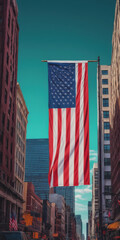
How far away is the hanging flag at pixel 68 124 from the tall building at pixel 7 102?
131 feet

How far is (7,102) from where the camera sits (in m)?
64.8

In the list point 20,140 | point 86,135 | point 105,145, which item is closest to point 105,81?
point 105,145

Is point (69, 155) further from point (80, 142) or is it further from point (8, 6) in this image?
point (8, 6)

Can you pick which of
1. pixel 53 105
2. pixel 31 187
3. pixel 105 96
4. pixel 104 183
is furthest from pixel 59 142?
pixel 105 96

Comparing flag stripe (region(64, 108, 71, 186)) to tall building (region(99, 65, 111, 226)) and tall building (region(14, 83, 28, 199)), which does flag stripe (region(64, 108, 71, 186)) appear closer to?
tall building (region(14, 83, 28, 199))

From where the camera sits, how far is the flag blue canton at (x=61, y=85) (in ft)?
62.0

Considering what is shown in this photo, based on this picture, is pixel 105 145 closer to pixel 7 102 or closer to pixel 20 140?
pixel 20 140

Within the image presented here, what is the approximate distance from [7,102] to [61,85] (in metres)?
46.8

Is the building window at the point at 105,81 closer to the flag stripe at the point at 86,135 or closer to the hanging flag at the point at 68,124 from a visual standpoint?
the hanging flag at the point at 68,124

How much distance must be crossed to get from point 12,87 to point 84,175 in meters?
55.2

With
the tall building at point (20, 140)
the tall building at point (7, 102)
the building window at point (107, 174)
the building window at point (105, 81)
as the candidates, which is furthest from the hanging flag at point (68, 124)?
the building window at point (105, 81)

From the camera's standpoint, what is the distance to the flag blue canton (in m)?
18.9

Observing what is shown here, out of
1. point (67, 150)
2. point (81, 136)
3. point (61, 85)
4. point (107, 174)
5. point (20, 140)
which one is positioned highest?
point (20, 140)

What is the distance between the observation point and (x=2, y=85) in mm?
60844
